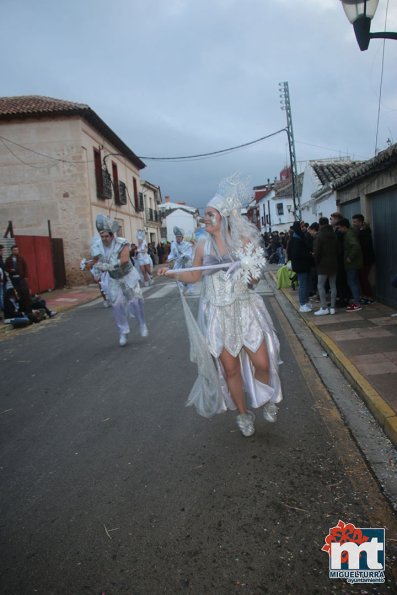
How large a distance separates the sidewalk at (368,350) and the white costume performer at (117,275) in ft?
10.1

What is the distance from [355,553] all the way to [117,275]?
578 centimetres

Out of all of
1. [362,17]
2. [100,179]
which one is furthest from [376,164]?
[100,179]

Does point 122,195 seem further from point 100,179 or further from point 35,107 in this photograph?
point 35,107

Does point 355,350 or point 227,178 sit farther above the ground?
point 227,178

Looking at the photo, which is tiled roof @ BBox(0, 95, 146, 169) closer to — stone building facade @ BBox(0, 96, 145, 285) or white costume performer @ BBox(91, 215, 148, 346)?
stone building facade @ BBox(0, 96, 145, 285)

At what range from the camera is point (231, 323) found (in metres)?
3.54

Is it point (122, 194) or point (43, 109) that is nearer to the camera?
point (43, 109)

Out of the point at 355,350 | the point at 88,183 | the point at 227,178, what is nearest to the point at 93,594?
the point at 227,178

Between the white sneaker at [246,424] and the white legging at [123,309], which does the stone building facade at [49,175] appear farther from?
Result: the white sneaker at [246,424]

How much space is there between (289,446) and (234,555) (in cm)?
126

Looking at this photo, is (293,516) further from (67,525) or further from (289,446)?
(67,525)

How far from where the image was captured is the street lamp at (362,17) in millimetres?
4746

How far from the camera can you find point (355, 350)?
5.82 m

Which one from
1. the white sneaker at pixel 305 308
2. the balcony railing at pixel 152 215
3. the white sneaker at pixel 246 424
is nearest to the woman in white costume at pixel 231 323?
the white sneaker at pixel 246 424
